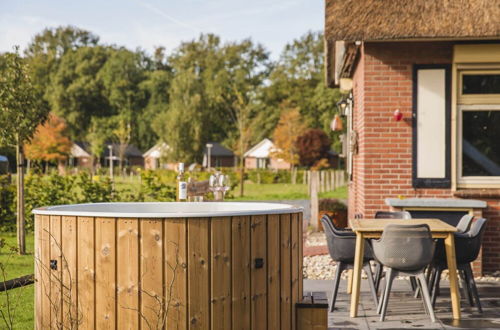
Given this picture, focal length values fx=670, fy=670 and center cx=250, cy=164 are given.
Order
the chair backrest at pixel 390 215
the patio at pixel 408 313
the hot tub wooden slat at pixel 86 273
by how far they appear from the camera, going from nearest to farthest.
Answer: the hot tub wooden slat at pixel 86 273
the patio at pixel 408 313
the chair backrest at pixel 390 215

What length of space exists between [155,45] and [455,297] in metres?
61.8

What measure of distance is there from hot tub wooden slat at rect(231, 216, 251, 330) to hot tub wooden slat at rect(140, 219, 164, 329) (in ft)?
1.54

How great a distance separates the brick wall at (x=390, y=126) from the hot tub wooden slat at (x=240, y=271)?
16.9 ft

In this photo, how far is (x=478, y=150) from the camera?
9.15 metres

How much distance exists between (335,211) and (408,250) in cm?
811

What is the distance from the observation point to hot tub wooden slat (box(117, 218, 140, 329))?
4152 millimetres

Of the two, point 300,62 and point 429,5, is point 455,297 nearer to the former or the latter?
point 429,5

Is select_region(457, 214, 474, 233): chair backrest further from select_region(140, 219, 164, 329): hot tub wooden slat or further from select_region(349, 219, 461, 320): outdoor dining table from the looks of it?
select_region(140, 219, 164, 329): hot tub wooden slat

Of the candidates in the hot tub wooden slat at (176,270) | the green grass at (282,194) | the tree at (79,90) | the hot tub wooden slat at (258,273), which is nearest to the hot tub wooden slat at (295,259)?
the hot tub wooden slat at (258,273)

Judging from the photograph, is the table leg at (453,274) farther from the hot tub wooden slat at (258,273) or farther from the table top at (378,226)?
the hot tub wooden slat at (258,273)

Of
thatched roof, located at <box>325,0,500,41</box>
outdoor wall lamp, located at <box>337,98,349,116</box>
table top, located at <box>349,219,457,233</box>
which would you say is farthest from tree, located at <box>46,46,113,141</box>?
table top, located at <box>349,219,457,233</box>

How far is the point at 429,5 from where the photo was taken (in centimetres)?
884

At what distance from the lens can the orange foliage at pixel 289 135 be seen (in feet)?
156

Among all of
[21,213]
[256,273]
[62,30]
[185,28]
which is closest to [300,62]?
[185,28]
